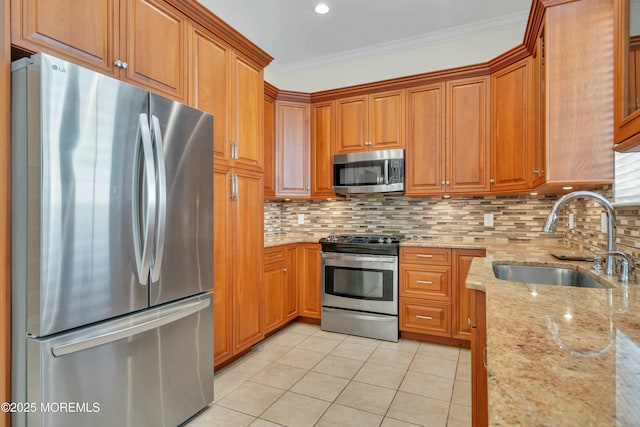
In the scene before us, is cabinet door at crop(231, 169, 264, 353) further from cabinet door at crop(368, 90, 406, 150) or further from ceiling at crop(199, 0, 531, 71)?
ceiling at crop(199, 0, 531, 71)

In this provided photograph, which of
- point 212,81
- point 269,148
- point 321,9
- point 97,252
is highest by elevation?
point 321,9

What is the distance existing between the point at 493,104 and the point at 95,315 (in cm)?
328

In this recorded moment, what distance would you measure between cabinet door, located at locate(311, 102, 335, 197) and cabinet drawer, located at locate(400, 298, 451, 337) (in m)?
1.40

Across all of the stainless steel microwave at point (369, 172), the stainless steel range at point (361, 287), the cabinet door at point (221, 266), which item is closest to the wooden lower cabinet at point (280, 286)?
the stainless steel range at point (361, 287)

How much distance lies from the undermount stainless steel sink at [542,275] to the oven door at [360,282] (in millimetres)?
1245

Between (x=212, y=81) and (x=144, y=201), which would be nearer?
(x=144, y=201)

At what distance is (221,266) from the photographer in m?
2.33

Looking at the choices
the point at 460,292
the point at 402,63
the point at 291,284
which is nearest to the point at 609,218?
the point at 460,292

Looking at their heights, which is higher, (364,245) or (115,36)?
(115,36)

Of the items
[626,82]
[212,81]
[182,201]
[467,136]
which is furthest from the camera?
[467,136]

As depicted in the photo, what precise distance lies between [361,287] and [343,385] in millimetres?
1058

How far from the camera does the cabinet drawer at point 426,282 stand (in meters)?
2.97

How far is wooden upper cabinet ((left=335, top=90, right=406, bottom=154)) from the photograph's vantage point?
3.37 metres

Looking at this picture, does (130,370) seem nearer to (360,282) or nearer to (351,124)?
(360,282)
